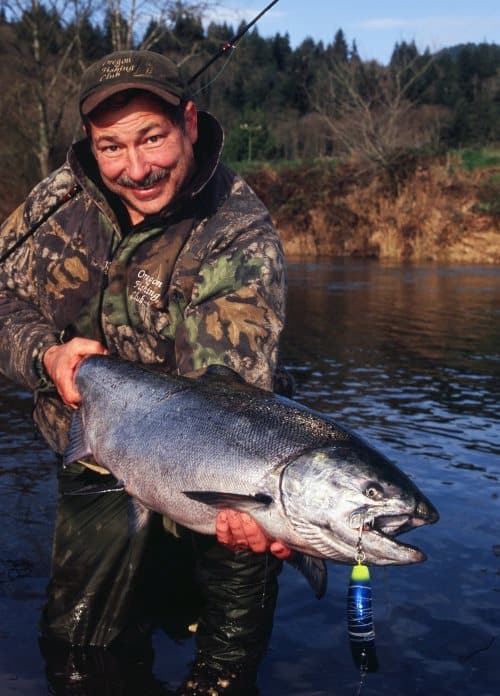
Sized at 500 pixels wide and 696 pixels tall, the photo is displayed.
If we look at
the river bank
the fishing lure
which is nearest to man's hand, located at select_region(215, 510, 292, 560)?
the fishing lure

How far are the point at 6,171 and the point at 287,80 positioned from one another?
58.8 metres

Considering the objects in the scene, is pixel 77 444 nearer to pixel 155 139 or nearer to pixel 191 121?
pixel 155 139

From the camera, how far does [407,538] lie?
5766 millimetres

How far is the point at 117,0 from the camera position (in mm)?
29109

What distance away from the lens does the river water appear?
4.24 m

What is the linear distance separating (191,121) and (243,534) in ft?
6.89

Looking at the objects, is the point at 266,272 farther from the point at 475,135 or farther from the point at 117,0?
the point at 475,135

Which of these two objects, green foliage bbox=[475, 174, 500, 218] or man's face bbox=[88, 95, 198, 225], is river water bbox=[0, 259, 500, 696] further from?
green foliage bbox=[475, 174, 500, 218]

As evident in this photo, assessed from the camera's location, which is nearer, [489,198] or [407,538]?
[407,538]

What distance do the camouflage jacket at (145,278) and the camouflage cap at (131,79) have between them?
38cm

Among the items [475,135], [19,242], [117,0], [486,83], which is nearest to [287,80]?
[486,83]

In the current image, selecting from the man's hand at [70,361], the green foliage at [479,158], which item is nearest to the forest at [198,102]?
the green foliage at [479,158]

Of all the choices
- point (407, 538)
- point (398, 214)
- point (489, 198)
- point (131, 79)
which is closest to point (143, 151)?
point (131, 79)

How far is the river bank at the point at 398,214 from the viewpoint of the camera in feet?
102
